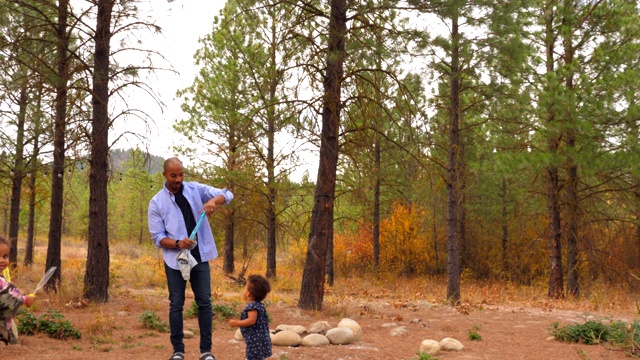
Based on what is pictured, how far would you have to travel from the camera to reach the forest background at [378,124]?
990 cm

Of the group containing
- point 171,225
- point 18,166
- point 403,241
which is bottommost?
point 403,241

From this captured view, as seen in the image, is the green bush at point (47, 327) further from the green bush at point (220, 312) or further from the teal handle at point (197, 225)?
the teal handle at point (197, 225)

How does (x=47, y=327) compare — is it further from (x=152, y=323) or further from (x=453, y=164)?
(x=453, y=164)

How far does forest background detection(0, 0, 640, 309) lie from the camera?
32.5ft

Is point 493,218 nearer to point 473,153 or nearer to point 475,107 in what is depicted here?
point 473,153

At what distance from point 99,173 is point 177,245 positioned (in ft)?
20.2

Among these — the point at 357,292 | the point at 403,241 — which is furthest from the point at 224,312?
the point at 403,241

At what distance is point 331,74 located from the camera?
33.1ft

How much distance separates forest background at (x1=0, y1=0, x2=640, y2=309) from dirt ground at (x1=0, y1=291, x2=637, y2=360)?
980 mm

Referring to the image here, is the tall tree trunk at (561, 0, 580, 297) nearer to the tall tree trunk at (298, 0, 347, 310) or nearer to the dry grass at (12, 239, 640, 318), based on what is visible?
the dry grass at (12, 239, 640, 318)

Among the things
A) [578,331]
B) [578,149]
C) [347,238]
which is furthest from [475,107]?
[347,238]

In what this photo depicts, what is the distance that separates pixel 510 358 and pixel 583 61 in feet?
35.8

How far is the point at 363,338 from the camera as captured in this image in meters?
7.89

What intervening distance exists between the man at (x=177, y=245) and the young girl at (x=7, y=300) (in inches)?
44.7
